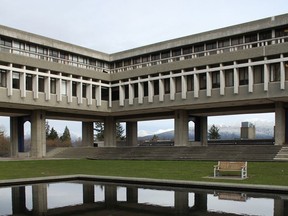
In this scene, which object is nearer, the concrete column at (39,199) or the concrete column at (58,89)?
the concrete column at (39,199)

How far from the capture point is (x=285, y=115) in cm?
3884

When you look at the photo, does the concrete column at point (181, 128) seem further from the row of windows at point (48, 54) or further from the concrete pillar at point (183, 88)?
the row of windows at point (48, 54)

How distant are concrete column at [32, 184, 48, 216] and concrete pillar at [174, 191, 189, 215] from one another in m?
3.94

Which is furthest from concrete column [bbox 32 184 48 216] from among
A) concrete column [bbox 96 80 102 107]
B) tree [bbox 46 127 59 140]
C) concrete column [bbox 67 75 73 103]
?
tree [bbox 46 127 59 140]

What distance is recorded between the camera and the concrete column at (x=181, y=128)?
4525 cm

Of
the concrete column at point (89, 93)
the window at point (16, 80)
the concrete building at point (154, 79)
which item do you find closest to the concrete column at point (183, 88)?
the concrete building at point (154, 79)

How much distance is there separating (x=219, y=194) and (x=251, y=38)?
30270mm

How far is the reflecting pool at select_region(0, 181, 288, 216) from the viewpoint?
1083cm

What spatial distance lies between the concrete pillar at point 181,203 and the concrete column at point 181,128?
31193mm

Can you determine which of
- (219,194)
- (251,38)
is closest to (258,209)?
(219,194)

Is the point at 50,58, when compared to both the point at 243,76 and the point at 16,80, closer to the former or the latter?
the point at 16,80

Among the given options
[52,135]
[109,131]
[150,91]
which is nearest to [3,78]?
[150,91]

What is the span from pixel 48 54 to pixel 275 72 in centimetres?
2648

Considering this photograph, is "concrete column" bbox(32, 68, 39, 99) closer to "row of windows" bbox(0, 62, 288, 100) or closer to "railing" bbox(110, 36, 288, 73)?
"row of windows" bbox(0, 62, 288, 100)
